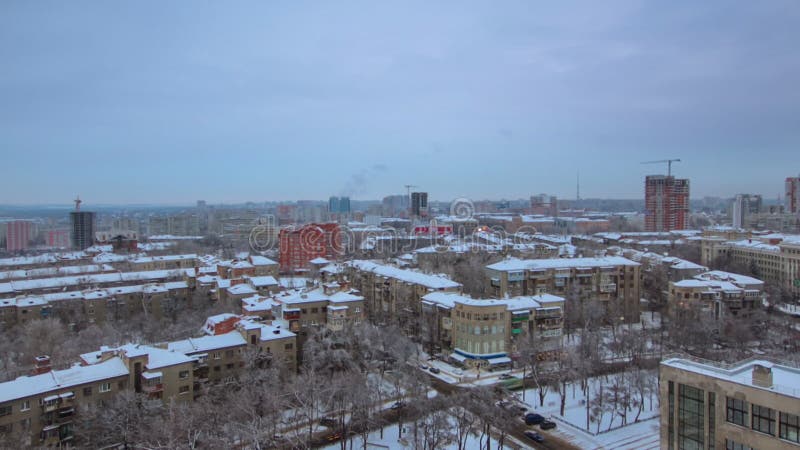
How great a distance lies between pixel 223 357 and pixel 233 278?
12.4 metres

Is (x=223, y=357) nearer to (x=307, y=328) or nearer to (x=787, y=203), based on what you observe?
(x=307, y=328)

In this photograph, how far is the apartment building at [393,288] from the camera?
A: 811 inches

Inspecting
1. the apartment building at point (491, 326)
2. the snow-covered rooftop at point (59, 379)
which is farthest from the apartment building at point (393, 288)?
the snow-covered rooftop at point (59, 379)

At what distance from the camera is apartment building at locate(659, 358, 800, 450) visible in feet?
20.1

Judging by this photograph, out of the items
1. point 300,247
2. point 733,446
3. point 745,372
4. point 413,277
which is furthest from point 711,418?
point 300,247

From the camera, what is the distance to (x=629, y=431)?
12.1 metres

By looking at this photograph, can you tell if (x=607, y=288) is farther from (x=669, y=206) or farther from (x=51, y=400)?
(x=669, y=206)

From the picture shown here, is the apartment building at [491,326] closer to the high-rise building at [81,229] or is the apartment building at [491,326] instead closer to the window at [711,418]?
the window at [711,418]

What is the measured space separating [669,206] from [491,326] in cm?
4976

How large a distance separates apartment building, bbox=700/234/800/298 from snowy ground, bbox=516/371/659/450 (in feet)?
57.3

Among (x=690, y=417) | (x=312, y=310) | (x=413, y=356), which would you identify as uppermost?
(x=690, y=417)

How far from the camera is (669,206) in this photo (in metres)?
58.5

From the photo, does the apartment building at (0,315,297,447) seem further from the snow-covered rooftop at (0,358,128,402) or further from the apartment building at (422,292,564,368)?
the apartment building at (422,292,564,368)

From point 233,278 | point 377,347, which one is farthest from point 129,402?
point 233,278
